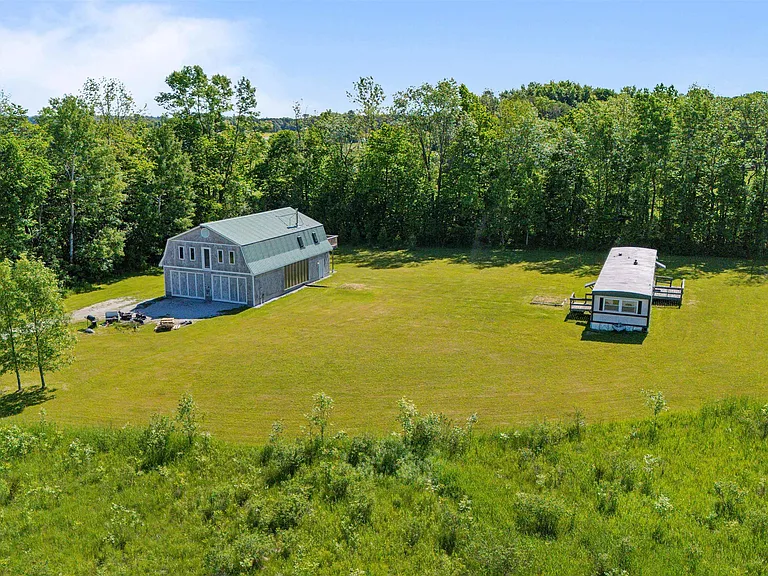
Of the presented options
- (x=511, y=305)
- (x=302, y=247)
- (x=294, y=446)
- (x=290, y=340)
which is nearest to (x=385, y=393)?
(x=294, y=446)

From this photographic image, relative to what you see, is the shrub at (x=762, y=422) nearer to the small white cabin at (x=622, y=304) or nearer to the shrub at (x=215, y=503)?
the small white cabin at (x=622, y=304)

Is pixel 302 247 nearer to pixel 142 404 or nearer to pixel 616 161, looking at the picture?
pixel 142 404

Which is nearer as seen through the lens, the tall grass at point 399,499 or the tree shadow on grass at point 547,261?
the tall grass at point 399,499

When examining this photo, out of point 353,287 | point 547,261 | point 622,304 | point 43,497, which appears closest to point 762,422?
point 622,304

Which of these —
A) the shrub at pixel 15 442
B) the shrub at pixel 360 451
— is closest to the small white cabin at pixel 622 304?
the shrub at pixel 360 451

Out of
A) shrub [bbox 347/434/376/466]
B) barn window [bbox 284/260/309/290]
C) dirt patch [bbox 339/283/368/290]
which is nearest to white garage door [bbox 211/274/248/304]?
barn window [bbox 284/260/309/290]

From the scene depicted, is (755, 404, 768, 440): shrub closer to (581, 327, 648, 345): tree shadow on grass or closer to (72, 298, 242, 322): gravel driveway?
(581, 327, 648, 345): tree shadow on grass
